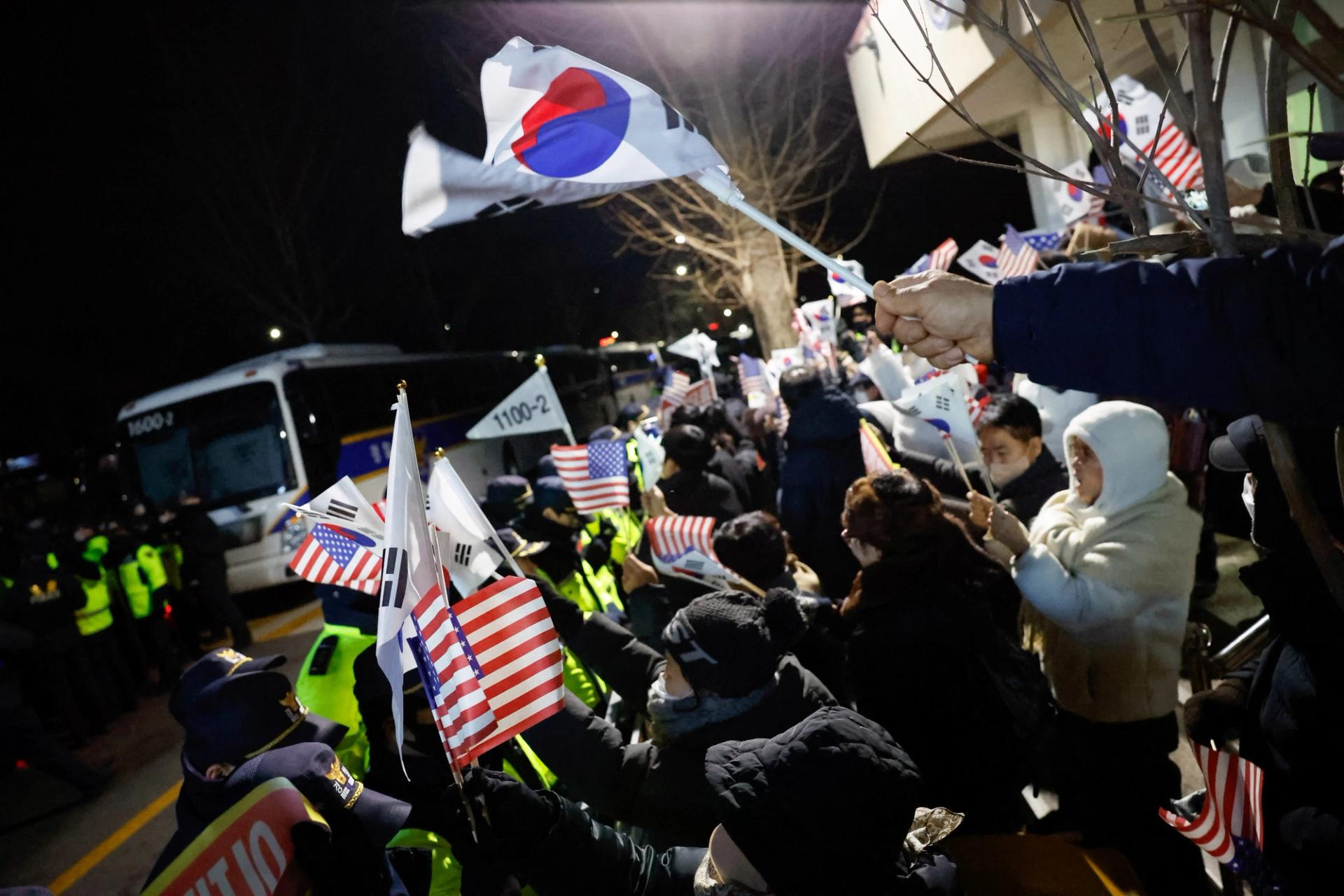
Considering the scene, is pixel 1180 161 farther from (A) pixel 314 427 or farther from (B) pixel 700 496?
(A) pixel 314 427

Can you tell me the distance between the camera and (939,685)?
2465 mm

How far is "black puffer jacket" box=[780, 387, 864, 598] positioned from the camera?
4.57m

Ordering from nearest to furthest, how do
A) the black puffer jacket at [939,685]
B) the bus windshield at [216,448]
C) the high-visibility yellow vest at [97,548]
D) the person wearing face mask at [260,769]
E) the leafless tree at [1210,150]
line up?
the leafless tree at [1210,150] → the person wearing face mask at [260,769] → the black puffer jacket at [939,685] → the high-visibility yellow vest at [97,548] → the bus windshield at [216,448]

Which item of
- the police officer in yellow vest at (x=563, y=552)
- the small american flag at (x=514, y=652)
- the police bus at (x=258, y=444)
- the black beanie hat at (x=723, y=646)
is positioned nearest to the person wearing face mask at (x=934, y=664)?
the black beanie hat at (x=723, y=646)

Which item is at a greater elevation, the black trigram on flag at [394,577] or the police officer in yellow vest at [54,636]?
the black trigram on flag at [394,577]

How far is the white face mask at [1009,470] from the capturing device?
380 cm

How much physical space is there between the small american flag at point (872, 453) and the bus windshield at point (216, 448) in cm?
935

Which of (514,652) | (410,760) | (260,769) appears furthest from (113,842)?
(514,652)

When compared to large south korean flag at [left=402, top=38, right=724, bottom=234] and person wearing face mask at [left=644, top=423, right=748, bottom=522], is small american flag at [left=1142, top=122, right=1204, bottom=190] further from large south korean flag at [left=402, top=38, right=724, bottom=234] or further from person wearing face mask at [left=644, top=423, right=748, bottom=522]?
large south korean flag at [left=402, top=38, right=724, bottom=234]

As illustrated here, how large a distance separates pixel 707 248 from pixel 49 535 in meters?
11.7

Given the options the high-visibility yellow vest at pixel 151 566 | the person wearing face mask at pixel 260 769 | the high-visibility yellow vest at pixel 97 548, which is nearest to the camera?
the person wearing face mask at pixel 260 769

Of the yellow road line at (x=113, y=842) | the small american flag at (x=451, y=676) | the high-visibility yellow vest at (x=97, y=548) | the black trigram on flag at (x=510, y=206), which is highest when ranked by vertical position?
the black trigram on flag at (x=510, y=206)

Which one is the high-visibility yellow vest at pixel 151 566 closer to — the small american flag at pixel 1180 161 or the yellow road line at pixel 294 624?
the yellow road line at pixel 294 624

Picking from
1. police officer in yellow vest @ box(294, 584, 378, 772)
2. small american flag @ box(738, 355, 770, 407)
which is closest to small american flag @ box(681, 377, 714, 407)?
small american flag @ box(738, 355, 770, 407)
